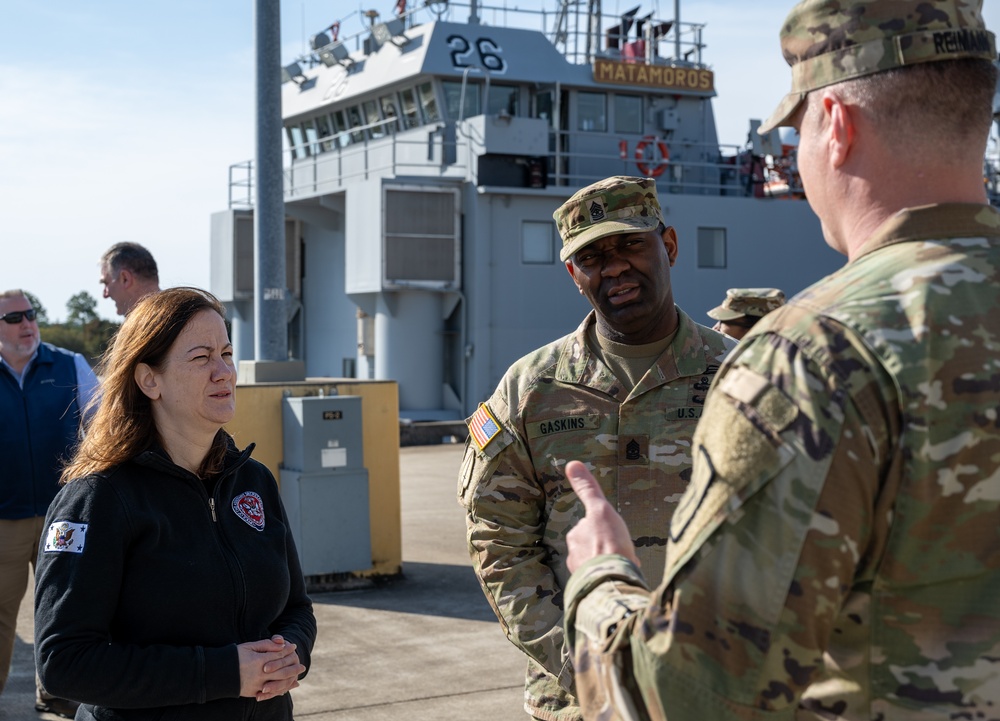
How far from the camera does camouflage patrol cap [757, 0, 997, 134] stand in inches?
63.2

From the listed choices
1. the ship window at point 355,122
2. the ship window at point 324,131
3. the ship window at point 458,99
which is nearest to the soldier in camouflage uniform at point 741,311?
the ship window at point 458,99

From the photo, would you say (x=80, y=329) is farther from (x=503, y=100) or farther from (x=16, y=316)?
(x=16, y=316)

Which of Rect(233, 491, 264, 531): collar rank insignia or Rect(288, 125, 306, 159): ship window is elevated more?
Rect(288, 125, 306, 159): ship window

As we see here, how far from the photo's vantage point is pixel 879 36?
5.31 feet

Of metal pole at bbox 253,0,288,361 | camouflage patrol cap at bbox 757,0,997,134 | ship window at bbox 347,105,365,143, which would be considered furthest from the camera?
ship window at bbox 347,105,365,143

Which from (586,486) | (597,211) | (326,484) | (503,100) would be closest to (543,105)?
(503,100)

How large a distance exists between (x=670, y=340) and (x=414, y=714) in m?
2.94

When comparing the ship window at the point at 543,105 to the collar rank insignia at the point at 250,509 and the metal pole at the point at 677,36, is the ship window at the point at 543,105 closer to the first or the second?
the metal pole at the point at 677,36

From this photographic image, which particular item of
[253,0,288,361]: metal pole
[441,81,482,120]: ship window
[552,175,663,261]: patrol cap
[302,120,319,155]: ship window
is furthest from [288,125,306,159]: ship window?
[552,175,663,261]: patrol cap

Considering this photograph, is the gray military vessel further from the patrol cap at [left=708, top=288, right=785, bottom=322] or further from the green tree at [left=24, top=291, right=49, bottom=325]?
the patrol cap at [left=708, top=288, right=785, bottom=322]

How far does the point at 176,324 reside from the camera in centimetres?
305

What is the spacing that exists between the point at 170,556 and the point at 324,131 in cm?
2682

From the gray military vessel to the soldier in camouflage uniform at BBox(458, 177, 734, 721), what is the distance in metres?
19.4

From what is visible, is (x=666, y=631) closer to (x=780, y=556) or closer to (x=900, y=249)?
(x=780, y=556)
